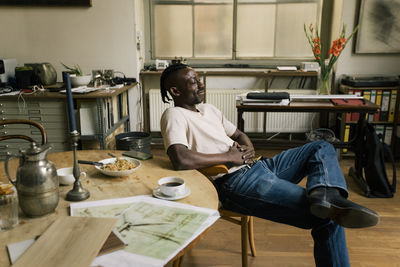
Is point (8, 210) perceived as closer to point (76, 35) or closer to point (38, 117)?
point (38, 117)

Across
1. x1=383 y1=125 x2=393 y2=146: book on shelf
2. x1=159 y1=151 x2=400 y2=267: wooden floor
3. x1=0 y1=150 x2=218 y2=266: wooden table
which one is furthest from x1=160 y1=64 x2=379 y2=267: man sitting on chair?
x1=383 y1=125 x2=393 y2=146: book on shelf

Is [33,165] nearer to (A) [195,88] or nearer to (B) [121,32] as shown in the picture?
(A) [195,88]

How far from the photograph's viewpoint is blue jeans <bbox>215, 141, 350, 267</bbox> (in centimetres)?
134

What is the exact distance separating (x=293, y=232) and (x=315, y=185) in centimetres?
98

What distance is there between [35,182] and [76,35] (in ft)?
10.6

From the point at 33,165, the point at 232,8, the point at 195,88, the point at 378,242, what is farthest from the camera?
the point at 232,8

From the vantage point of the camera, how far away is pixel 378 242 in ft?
7.14

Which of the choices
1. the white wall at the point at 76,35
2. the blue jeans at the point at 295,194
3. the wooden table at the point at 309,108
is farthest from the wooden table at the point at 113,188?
the white wall at the point at 76,35

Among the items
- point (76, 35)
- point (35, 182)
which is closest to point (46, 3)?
point (76, 35)

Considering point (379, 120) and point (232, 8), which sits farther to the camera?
point (232, 8)

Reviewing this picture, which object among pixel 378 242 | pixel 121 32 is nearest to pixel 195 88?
pixel 378 242

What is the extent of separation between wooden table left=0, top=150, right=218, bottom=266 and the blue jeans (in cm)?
29

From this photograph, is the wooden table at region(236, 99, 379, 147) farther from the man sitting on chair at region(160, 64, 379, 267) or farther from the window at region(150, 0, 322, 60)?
the window at region(150, 0, 322, 60)

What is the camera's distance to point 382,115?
3.65 meters
